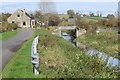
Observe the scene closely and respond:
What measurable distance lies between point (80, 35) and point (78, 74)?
31.5m

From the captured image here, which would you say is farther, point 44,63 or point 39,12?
point 39,12

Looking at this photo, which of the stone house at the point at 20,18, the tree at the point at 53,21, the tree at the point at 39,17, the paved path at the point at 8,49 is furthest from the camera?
the tree at the point at 39,17

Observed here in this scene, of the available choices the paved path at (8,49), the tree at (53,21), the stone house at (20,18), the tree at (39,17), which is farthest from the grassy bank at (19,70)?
the tree at (39,17)

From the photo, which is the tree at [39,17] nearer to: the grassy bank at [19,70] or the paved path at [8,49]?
the paved path at [8,49]

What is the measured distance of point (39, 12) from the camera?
6344 centimetres

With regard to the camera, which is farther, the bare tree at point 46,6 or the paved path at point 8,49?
the bare tree at point 46,6

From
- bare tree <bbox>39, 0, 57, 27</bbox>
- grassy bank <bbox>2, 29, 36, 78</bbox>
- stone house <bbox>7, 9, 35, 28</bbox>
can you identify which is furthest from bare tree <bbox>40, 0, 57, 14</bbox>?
grassy bank <bbox>2, 29, 36, 78</bbox>

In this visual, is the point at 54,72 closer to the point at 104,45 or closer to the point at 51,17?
the point at 104,45

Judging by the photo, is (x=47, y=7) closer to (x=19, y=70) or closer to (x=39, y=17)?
(x=39, y=17)

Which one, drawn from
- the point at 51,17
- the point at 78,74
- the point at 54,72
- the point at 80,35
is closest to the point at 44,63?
the point at 54,72

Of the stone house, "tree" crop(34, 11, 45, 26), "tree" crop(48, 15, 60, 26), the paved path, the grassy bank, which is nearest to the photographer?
the grassy bank

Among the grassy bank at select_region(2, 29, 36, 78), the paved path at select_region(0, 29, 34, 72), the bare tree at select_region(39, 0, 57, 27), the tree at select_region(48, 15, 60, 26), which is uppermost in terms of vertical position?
the bare tree at select_region(39, 0, 57, 27)

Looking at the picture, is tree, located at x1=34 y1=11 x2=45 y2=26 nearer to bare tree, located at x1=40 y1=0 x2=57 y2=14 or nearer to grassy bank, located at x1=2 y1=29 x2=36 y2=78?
bare tree, located at x1=40 y1=0 x2=57 y2=14

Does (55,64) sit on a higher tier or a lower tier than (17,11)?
lower
